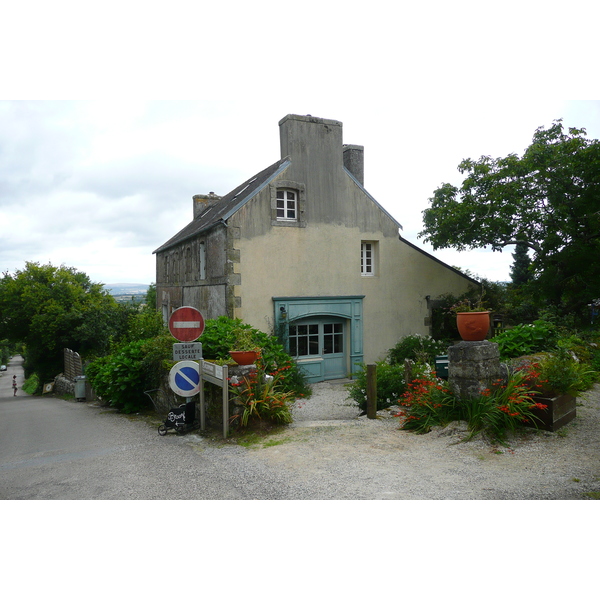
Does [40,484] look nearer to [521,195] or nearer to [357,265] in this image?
[357,265]

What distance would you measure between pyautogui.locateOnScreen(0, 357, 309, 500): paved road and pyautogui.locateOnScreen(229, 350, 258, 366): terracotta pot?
50.8 inches

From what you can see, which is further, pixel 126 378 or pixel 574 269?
pixel 574 269

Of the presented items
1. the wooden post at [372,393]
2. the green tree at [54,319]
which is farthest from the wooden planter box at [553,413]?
the green tree at [54,319]

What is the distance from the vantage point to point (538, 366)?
7.18 meters

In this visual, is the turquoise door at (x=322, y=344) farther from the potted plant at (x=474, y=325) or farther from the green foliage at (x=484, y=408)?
the potted plant at (x=474, y=325)

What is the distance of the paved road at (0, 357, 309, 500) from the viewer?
4.64 metres

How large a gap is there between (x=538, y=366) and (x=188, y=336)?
525 centimetres

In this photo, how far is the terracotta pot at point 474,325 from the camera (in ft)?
21.3

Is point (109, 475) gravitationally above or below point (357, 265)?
below

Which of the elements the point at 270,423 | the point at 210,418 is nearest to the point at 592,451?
the point at 270,423

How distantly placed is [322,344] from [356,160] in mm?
6025

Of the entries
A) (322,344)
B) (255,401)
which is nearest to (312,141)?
(322,344)

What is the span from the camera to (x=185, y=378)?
23.8 feet

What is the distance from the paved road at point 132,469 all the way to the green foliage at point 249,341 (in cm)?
176
